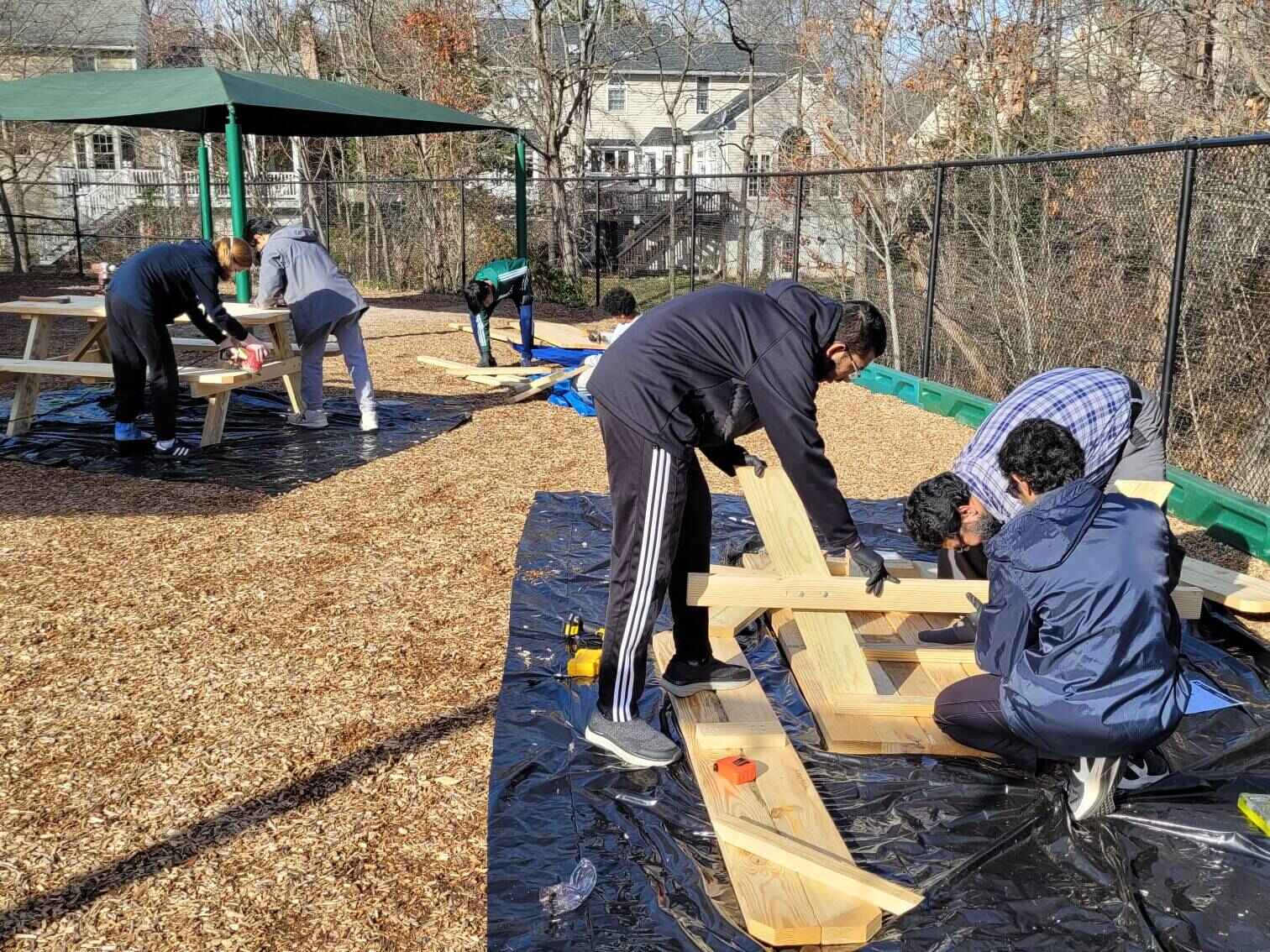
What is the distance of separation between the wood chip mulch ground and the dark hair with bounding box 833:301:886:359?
1.74m

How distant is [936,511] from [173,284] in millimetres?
5570

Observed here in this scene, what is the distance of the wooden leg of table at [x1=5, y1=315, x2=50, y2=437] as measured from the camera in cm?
783

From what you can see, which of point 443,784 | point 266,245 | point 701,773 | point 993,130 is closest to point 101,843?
Result: point 443,784

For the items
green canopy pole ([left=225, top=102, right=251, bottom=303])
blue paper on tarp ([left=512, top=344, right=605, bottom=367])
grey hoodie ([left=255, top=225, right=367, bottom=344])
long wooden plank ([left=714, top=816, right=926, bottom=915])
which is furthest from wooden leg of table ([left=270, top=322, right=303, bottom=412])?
long wooden plank ([left=714, top=816, right=926, bottom=915])

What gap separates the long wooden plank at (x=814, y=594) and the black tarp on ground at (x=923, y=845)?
0.42 metres

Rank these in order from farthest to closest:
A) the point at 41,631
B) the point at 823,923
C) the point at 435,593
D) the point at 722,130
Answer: the point at 722,130 < the point at 435,593 < the point at 41,631 < the point at 823,923

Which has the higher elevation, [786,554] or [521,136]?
[521,136]

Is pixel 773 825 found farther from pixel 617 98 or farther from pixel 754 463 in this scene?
pixel 617 98

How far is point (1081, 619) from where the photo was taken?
113 inches

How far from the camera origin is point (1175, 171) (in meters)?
7.79

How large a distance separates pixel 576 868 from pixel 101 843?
1.30 metres

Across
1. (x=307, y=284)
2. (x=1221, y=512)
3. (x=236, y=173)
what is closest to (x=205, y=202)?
(x=236, y=173)

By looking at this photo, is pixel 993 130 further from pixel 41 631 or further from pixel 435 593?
pixel 41 631

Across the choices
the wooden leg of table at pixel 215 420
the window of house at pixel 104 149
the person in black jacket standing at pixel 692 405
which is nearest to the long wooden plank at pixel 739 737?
the person in black jacket standing at pixel 692 405
